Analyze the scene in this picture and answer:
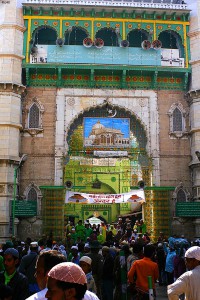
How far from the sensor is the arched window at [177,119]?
19.4 m

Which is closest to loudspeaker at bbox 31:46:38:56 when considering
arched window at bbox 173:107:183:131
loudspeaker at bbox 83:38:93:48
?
loudspeaker at bbox 83:38:93:48

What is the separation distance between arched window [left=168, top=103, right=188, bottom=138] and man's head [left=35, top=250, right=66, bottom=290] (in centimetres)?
1660

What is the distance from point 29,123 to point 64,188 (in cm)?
368

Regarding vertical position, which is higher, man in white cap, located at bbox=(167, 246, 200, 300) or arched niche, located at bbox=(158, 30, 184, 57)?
arched niche, located at bbox=(158, 30, 184, 57)

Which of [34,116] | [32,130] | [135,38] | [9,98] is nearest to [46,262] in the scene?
[9,98]

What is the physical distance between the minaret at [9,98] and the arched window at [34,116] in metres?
0.80

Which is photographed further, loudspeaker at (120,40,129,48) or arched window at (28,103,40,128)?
loudspeaker at (120,40,129,48)

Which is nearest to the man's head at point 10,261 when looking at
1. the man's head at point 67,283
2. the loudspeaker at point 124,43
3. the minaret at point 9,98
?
the man's head at point 67,283

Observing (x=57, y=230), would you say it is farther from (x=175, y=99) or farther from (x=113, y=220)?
(x=113, y=220)

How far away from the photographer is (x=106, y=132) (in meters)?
19.3

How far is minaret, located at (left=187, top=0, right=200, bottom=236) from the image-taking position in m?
18.4

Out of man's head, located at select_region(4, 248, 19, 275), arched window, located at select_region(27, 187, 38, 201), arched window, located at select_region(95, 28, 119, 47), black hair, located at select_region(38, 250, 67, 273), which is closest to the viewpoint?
black hair, located at select_region(38, 250, 67, 273)

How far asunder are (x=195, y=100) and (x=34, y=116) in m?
7.95

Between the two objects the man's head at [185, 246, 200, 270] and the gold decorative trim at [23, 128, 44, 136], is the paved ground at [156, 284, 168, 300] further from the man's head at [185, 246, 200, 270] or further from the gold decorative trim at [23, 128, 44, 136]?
the gold decorative trim at [23, 128, 44, 136]
